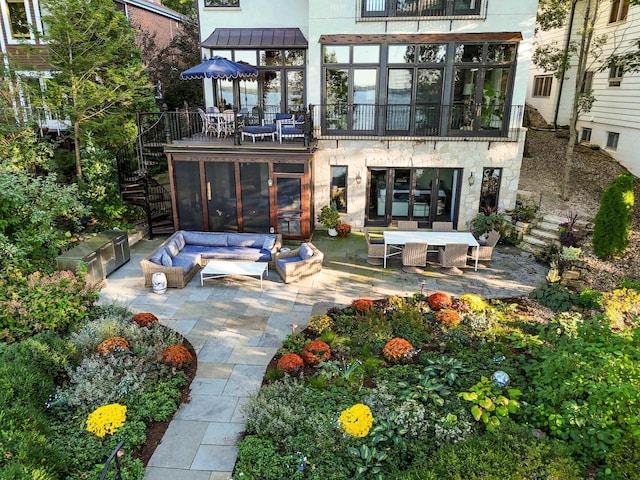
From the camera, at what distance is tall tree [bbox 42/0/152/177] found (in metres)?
13.0

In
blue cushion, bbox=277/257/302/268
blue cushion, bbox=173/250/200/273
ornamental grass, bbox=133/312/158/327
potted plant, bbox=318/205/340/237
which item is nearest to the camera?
ornamental grass, bbox=133/312/158/327

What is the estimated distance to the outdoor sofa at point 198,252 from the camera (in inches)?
435

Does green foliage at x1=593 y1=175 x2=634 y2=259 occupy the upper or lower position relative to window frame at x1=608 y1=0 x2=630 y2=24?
lower

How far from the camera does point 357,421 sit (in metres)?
5.92

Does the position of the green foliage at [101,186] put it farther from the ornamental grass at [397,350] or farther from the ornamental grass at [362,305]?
the ornamental grass at [397,350]

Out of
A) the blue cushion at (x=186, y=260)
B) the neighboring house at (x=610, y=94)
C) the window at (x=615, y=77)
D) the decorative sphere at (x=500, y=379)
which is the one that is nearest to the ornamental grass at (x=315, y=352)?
the decorative sphere at (x=500, y=379)

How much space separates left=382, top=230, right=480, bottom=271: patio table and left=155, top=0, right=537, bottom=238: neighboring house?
2.56 metres

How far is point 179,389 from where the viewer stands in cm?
736

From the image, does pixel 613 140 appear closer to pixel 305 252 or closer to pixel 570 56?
pixel 570 56

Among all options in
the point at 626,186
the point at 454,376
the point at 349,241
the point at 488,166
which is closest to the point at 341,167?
the point at 349,241

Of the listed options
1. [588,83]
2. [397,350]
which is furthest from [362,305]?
[588,83]

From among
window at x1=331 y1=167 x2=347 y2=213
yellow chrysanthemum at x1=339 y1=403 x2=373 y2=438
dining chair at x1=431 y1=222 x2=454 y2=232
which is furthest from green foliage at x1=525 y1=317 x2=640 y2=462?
window at x1=331 y1=167 x2=347 y2=213

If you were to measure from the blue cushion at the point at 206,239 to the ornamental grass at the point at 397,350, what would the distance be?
665cm

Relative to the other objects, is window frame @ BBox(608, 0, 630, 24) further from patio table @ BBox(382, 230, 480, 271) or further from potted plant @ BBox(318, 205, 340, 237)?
potted plant @ BBox(318, 205, 340, 237)
